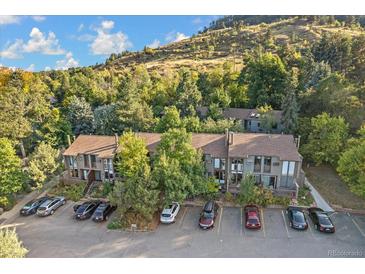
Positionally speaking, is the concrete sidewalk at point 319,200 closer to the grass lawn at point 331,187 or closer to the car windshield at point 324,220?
the grass lawn at point 331,187

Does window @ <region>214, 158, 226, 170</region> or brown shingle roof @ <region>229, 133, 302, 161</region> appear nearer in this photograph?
brown shingle roof @ <region>229, 133, 302, 161</region>

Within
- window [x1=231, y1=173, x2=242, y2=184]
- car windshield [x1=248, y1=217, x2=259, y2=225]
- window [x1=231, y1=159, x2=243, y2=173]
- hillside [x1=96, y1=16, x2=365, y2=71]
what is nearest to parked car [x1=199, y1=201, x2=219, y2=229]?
car windshield [x1=248, y1=217, x2=259, y2=225]

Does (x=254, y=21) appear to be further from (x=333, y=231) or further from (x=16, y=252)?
(x=16, y=252)

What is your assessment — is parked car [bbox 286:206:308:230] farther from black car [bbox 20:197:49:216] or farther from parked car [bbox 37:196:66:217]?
black car [bbox 20:197:49:216]

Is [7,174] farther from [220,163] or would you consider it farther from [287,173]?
[287,173]

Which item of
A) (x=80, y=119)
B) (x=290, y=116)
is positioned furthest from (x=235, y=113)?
(x=80, y=119)

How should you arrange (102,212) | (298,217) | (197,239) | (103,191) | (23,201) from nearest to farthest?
(197,239) → (298,217) → (102,212) → (103,191) → (23,201)
